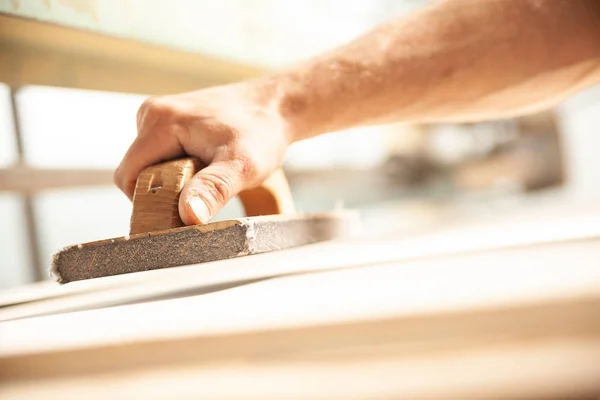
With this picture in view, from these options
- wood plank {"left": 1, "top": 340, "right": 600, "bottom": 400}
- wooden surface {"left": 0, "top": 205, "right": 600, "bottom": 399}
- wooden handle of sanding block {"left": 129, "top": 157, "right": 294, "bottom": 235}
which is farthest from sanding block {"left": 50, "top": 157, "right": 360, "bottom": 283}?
wood plank {"left": 1, "top": 340, "right": 600, "bottom": 400}

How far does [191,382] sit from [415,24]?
2.26 feet

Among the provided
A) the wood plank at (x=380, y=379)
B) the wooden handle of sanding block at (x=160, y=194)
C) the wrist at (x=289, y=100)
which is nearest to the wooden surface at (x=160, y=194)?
the wooden handle of sanding block at (x=160, y=194)

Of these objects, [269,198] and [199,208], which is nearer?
[199,208]

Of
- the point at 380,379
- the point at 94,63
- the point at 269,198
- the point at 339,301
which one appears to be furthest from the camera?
the point at 94,63

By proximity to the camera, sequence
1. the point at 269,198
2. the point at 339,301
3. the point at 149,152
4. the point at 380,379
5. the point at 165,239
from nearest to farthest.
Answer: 1. the point at 380,379
2. the point at 339,301
3. the point at 165,239
4. the point at 149,152
5. the point at 269,198

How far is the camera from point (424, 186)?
3752 millimetres

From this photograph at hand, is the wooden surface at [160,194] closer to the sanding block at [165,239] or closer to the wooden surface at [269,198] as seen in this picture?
the sanding block at [165,239]

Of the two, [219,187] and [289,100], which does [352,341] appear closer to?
[219,187]

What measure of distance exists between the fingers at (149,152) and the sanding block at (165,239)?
3cm

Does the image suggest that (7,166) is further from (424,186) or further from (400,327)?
(424,186)

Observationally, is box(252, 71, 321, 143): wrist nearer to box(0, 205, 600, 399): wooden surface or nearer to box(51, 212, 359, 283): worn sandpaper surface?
box(51, 212, 359, 283): worn sandpaper surface

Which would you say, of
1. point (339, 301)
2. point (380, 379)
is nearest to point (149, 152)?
point (339, 301)

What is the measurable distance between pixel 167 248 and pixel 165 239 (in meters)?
0.01

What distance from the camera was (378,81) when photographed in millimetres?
842
